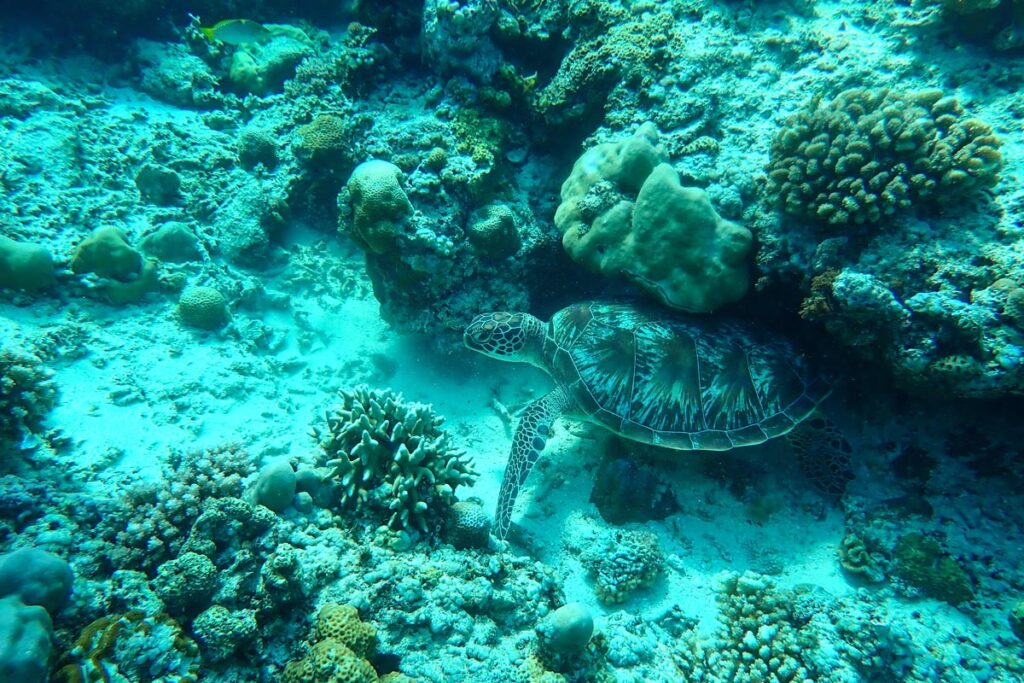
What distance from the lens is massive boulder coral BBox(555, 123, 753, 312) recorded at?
4035 mm

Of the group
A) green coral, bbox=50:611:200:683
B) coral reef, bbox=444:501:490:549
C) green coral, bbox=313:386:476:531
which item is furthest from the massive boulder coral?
green coral, bbox=50:611:200:683

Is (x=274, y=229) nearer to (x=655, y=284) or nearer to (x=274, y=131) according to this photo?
(x=274, y=131)

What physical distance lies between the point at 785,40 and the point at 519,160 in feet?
10.5

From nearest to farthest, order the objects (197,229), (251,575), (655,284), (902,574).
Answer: (251,575), (902,574), (655,284), (197,229)

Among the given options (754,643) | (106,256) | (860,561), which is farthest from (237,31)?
(860,561)

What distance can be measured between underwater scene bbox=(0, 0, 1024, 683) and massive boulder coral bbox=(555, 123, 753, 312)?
4 cm

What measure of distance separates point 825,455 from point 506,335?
11.0 feet

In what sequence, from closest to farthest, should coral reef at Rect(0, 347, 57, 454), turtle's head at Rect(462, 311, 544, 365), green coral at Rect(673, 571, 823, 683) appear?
green coral at Rect(673, 571, 823, 683), coral reef at Rect(0, 347, 57, 454), turtle's head at Rect(462, 311, 544, 365)

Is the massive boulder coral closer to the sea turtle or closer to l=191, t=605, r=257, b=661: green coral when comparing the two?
the sea turtle

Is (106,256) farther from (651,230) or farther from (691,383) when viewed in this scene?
(691,383)

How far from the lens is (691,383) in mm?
4332

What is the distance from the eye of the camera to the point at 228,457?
3754 mm

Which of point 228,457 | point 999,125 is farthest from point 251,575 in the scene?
point 999,125

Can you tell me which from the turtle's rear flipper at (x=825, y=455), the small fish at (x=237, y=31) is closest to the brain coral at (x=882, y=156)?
the turtle's rear flipper at (x=825, y=455)
